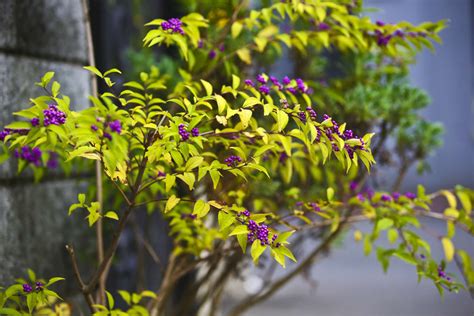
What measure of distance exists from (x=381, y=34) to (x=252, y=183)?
53cm

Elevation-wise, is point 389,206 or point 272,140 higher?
point 272,140

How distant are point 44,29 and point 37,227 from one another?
57cm

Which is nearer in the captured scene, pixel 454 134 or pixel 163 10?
pixel 163 10

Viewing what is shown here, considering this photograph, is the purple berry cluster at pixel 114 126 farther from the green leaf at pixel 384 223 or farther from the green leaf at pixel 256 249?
the green leaf at pixel 384 223

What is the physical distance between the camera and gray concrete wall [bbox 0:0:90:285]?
5.31 ft

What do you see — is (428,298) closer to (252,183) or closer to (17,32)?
(252,183)

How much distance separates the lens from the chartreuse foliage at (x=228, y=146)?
1.08m

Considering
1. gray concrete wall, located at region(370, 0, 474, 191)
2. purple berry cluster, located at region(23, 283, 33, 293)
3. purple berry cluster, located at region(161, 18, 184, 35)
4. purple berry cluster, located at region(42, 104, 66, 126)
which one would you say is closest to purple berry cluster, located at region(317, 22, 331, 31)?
purple berry cluster, located at region(161, 18, 184, 35)

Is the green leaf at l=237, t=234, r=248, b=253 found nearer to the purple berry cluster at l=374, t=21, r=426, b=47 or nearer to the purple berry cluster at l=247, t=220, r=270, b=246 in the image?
the purple berry cluster at l=247, t=220, r=270, b=246

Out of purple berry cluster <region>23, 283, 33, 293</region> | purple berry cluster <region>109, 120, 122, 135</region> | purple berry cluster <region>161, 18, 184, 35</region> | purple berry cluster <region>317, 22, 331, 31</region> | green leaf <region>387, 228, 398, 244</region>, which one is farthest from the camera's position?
purple berry cluster <region>317, 22, 331, 31</region>

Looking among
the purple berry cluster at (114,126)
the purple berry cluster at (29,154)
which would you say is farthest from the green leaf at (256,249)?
the purple berry cluster at (29,154)

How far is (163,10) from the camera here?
2605 millimetres

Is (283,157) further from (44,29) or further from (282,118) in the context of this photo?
(44,29)

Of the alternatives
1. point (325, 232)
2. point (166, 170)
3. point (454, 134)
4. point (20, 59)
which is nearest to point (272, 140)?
point (166, 170)
